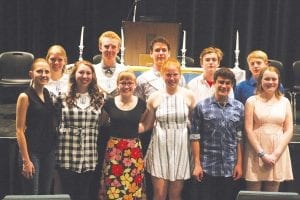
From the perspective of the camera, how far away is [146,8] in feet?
27.0

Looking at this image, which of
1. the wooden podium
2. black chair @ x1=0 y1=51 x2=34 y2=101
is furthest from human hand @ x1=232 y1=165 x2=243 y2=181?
black chair @ x1=0 y1=51 x2=34 y2=101

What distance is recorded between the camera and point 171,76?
3.99 m

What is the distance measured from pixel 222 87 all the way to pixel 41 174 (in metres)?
1.46

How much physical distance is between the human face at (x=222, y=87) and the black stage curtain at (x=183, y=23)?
430 centimetres

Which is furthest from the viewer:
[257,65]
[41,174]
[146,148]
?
[257,65]

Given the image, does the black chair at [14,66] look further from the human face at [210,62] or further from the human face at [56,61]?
the human face at [210,62]

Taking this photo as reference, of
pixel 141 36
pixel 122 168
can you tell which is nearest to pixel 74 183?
pixel 122 168

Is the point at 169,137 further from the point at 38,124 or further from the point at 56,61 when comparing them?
the point at 56,61

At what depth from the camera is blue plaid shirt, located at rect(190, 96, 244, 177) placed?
399 cm

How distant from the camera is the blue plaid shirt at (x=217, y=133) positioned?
13.1 feet

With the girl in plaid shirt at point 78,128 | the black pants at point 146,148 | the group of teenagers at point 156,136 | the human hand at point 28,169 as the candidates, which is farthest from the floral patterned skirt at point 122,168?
the human hand at point 28,169

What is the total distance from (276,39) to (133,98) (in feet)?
15.6

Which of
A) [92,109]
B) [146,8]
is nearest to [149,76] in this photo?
[92,109]

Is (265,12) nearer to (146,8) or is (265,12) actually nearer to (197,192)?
(146,8)
